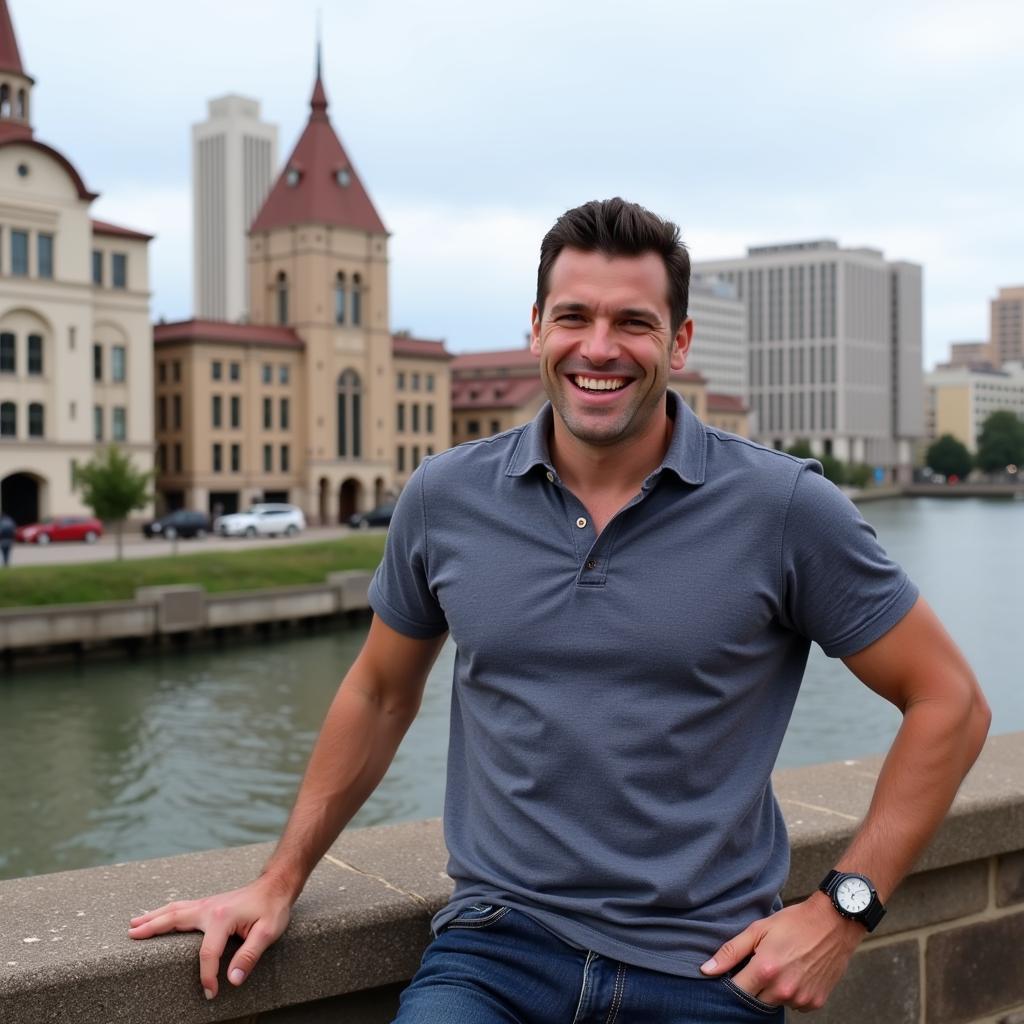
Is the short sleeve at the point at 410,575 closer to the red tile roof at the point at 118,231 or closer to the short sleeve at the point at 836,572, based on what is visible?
the short sleeve at the point at 836,572

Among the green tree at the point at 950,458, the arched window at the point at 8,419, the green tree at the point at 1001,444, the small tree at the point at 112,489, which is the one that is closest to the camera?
the small tree at the point at 112,489

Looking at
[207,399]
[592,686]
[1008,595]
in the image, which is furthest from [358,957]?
[207,399]

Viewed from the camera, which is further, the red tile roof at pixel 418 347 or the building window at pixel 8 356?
the red tile roof at pixel 418 347

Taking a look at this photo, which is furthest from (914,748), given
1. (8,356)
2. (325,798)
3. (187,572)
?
(8,356)

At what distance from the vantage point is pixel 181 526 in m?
57.9

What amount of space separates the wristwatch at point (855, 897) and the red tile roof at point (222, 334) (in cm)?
7391

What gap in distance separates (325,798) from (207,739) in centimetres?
2045

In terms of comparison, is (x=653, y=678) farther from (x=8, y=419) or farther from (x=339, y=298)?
(x=339, y=298)

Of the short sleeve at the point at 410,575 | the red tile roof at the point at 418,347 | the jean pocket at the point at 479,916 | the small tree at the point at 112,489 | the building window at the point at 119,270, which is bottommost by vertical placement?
the small tree at the point at 112,489

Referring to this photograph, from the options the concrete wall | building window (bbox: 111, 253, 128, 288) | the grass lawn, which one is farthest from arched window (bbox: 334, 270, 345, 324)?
the concrete wall

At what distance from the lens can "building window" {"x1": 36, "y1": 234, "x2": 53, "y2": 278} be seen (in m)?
63.4

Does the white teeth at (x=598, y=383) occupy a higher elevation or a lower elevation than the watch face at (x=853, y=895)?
higher

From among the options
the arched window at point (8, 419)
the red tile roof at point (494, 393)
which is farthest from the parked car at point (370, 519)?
the red tile roof at point (494, 393)

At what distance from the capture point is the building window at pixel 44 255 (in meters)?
63.4
